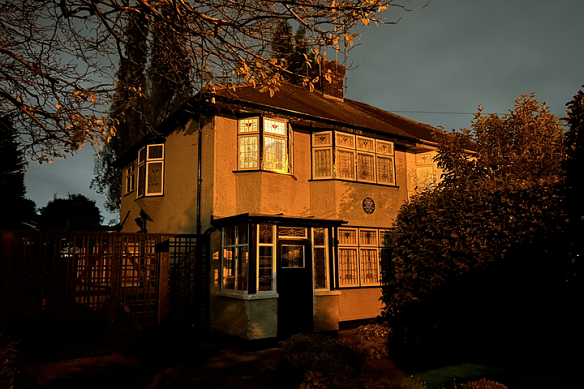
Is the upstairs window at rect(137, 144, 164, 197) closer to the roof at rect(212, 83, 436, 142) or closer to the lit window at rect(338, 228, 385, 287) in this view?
the roof at rect(212, 83, 436, 142)

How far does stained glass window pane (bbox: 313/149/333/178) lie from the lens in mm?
13266

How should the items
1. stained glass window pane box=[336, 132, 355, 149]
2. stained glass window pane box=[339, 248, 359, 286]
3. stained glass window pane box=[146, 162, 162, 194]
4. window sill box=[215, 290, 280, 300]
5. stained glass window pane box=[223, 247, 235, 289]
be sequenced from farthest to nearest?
stained glass window pane box=[146, 162, 162, 194]
stained glass window pane box=[336, 132, 355, 149]
stained glass window pane box=[339, 248, 359, 286]
stained glass window pane box=[223, 247, 235, 289]
window sill box=[215, 290, 280, 300]

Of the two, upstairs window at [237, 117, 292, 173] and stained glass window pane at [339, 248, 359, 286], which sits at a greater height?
upstairs window at [237, 117, 292, 173]

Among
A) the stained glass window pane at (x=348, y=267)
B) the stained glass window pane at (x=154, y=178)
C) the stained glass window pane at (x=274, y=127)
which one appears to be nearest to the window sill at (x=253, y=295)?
the stained glass window pane at (x=348, y=267)

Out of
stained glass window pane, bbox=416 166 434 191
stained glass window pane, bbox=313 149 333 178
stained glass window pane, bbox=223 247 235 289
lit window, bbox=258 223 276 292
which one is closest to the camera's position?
lit window, bbox=258 223 276 292

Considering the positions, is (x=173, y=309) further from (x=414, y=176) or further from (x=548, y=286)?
(x=414, y=176)

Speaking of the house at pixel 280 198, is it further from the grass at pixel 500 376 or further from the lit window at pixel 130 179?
the grass at pixel 500 376

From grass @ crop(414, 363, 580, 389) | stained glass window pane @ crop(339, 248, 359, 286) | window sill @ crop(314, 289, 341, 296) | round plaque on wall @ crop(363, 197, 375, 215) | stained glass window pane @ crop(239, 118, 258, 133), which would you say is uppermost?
stained glass window pane @ crop(239, 118, 258, 133)

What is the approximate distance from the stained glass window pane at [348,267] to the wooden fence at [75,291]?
15.0ft

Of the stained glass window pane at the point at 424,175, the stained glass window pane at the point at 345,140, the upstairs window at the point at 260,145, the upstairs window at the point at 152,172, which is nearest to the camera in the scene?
the upstairs window at the point at 260,145

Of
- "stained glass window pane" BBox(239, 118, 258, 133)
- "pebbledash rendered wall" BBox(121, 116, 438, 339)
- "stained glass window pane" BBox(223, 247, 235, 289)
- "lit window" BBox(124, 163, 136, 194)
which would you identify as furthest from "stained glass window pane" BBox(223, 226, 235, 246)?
"lit window" BBox(124, 163, 136, 194)

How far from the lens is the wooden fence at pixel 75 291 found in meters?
8.41

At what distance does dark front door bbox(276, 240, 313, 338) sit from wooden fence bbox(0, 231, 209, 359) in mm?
2299

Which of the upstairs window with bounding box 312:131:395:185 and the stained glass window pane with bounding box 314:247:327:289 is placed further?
the upstairs window with bounding box 312:131:395:185
